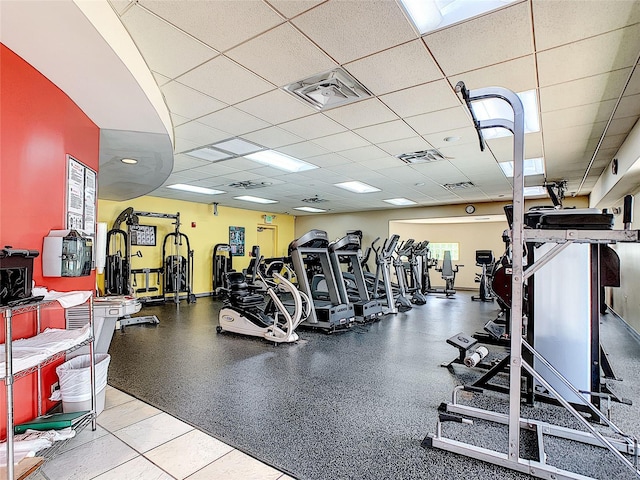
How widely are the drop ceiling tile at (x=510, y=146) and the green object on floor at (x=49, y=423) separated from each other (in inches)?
189

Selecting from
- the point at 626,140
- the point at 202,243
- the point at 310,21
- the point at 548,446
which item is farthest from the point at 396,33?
the point at 202,243

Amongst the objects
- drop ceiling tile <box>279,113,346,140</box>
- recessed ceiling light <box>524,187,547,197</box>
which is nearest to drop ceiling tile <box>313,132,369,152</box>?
drop ceiling tile <box>279,113,346,140</box>

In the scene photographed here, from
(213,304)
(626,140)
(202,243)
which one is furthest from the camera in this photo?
(202,243)

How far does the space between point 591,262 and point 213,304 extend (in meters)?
7.18

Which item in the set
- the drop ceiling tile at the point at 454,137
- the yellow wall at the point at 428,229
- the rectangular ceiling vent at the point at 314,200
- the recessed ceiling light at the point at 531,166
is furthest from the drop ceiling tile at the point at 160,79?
the yellow wall at the point at 428,229

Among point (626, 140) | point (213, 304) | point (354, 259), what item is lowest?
point (213, 304)

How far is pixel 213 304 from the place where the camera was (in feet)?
26.5

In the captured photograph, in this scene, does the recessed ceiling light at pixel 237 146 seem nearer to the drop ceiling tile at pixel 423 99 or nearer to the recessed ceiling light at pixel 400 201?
the drop ceiling tile at pixel 423 99

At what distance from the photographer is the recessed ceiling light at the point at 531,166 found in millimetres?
5227

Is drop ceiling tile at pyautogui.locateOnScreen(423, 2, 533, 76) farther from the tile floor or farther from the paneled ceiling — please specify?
the tile floor

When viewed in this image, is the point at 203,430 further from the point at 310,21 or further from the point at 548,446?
the point at 310,21

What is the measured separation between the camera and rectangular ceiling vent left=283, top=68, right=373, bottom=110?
2.79m

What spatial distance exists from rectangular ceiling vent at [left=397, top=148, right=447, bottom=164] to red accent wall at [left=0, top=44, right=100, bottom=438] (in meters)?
3.90

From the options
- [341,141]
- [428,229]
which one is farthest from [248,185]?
[428,229]
